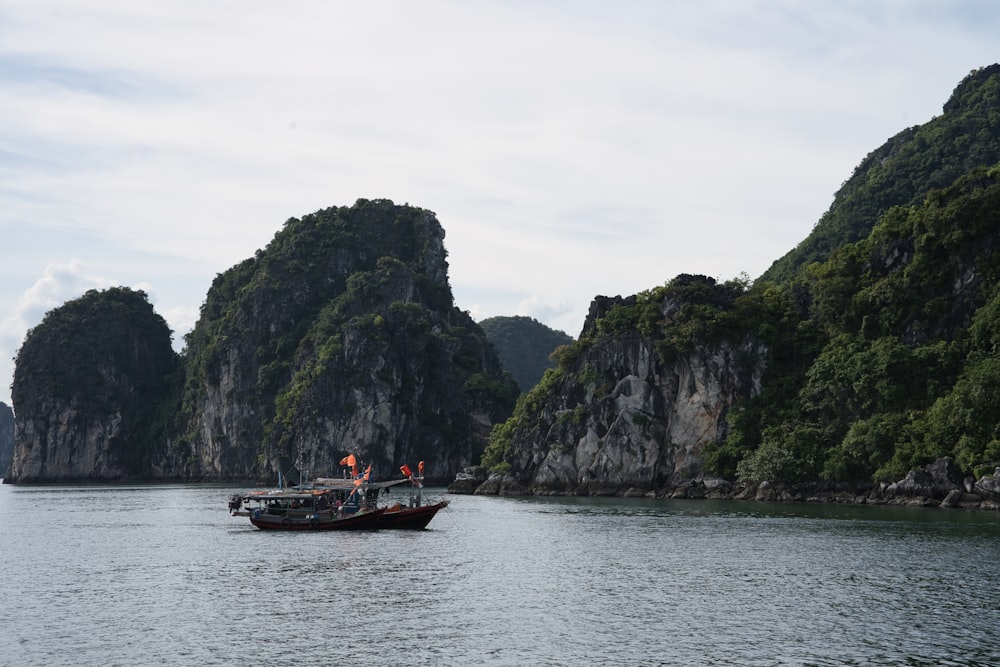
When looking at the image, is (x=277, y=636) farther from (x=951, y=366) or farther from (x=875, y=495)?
(x=951, y=366)

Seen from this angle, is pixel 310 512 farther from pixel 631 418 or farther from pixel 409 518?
pixel 631 418

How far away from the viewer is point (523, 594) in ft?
141

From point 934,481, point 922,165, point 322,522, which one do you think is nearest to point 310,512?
point 322,522

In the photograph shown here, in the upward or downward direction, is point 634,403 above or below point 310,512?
above

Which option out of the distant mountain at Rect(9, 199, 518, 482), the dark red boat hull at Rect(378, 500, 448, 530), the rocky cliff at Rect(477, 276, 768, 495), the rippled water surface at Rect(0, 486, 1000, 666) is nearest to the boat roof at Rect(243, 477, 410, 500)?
the dark red boat hull at Rect(378, 500, 448, 530)

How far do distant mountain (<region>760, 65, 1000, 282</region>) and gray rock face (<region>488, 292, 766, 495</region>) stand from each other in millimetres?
33364

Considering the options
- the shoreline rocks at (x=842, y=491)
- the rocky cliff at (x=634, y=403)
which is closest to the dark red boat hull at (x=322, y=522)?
the shoreline rocks at (x=842, y=491)

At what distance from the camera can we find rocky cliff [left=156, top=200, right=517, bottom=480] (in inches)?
6422

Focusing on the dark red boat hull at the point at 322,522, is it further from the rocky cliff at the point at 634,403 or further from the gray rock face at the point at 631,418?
the gray rock face at the point at 631,418

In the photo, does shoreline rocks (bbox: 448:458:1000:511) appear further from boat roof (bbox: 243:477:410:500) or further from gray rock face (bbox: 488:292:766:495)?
boat roof (bbox: 243:477:410:500)

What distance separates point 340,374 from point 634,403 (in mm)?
67705

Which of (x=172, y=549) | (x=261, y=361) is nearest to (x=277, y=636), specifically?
(x=172, y=549)

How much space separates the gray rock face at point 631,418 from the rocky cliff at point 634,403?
11 cm

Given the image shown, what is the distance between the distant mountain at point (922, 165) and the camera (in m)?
135
